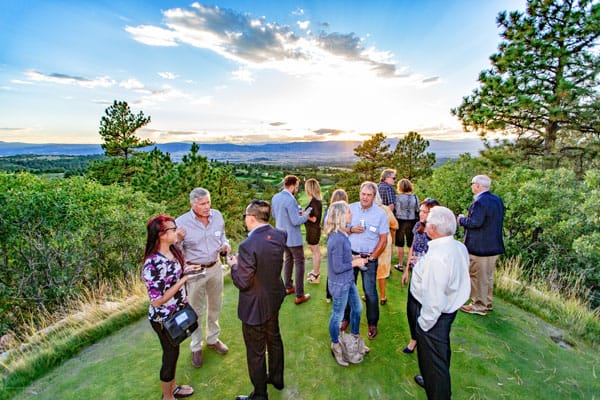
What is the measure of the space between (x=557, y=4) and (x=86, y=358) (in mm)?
15063

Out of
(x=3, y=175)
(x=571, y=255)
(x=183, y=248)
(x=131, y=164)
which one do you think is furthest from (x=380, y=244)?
(x=131, y=164)

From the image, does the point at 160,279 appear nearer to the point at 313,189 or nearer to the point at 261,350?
the point at 261,350

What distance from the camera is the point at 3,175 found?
7.23 metres

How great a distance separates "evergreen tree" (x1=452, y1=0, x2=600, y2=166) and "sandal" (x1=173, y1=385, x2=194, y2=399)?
12.0 metres

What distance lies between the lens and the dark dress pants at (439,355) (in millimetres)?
2393

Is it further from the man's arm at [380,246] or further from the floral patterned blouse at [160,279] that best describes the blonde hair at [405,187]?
the floral patterned blouse at [160,279]

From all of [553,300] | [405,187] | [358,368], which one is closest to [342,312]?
[358,368]

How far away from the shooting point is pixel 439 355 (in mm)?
2418

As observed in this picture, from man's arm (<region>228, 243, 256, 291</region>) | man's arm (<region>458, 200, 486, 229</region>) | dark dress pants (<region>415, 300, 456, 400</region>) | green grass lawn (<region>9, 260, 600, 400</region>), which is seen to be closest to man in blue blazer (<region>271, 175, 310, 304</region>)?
green grass lawn (<region>9, 260, 600, 400</region>)

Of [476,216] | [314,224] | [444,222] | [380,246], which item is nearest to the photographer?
[444,222]

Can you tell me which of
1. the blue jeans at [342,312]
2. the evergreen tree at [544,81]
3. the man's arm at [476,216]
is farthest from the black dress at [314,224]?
the evergreen tree at [544,81]

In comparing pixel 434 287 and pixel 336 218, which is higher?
pixel 336 218

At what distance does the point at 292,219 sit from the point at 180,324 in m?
2.22

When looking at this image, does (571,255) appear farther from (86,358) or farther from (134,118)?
(134,118)
